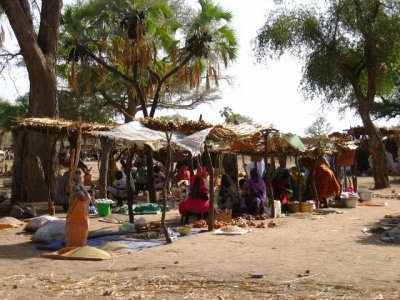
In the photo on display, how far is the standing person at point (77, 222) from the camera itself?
8.62 metres

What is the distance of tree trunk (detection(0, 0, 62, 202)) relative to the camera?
15258mm

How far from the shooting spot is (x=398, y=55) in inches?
771

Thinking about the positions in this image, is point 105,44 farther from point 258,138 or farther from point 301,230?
point 301,230

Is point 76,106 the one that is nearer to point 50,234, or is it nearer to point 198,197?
point 198,197

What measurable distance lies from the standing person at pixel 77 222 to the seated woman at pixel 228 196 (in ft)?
15.5

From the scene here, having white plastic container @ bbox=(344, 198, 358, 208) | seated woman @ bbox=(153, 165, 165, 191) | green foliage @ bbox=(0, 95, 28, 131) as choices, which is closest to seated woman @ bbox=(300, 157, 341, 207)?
white plastic container @ bbox=(344, 198, 358, 208)

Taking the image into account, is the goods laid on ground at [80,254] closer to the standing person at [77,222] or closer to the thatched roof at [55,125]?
the standing person at [77,222]

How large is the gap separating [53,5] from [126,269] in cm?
1151

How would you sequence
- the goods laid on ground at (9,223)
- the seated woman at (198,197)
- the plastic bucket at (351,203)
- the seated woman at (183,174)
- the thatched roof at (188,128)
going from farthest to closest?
the seated woman at (183,174) < the plastic bucket at (351,203) < the seated woman at (198,197) < the goods laid on ground at (9,223) < the thatched roof at (188,128)

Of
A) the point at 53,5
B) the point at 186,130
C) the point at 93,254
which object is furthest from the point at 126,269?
the point at 53,5

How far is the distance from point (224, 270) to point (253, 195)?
19.9ft

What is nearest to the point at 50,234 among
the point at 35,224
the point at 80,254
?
the point at 35,224

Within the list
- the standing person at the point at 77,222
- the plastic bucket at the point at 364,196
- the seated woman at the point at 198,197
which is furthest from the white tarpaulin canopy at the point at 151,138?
the plastic bucket at the point at 364,196

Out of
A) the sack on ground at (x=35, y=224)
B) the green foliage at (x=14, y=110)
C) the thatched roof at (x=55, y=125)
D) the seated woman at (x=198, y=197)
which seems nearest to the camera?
the sack on ground at (x=35, y=224)
